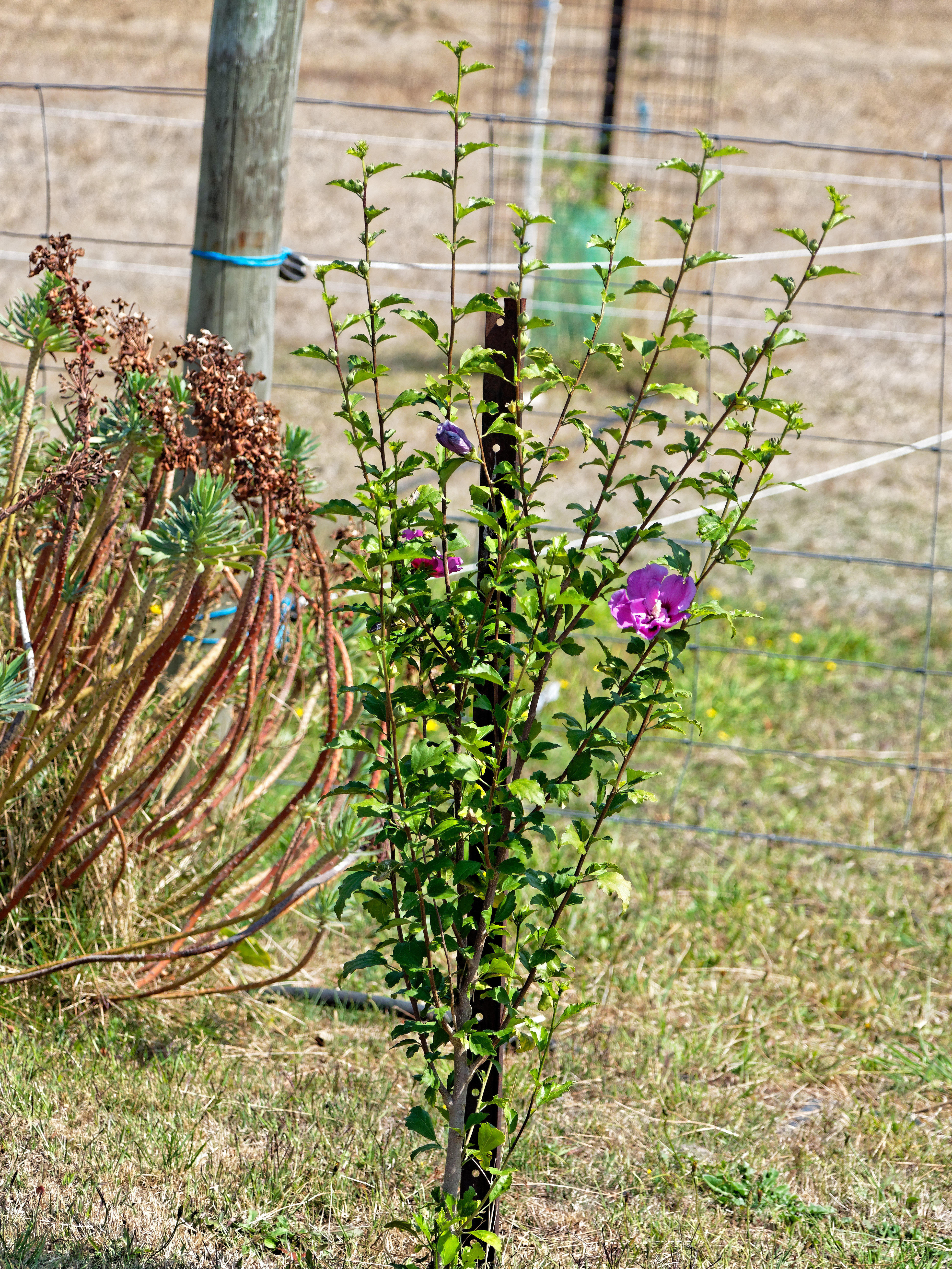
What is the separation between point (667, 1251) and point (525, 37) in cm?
1407

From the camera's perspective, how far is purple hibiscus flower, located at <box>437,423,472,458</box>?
1246mm

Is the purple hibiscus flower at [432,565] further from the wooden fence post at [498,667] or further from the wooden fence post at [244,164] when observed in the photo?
the wooden fence post at [244,164]

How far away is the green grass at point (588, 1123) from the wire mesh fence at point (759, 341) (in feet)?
1.85

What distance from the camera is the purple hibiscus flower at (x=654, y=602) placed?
4.39 feet

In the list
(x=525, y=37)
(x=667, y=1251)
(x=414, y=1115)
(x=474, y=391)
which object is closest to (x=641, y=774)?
(x=414, y=1115)

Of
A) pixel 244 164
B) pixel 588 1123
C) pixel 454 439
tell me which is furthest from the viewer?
pixel 244 164

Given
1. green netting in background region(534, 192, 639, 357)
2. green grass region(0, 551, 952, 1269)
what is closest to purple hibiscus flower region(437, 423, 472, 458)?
green grass region(0, 551, 952, 1269)

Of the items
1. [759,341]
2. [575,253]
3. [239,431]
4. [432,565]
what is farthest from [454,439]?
[759,341]

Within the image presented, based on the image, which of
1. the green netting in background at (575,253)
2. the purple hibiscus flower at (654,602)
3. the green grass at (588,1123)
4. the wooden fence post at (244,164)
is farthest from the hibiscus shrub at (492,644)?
the green netting in background at (575,253)

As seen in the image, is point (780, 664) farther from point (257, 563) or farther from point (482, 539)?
point (482, 539)

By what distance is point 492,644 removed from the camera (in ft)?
4.40

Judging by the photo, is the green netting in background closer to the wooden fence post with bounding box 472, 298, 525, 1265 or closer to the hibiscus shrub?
the wooden fence post with bounding box 472, 298, 525, 1265

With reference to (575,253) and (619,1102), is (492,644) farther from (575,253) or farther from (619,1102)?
(575,253)

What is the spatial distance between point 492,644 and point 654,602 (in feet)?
0.62
